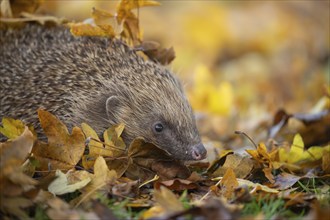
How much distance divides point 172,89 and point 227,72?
7339 mm

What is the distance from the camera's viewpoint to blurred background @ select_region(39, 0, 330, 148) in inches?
395

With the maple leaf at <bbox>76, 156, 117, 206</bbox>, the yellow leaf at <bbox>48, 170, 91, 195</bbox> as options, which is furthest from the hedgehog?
the yellow leaf at <bbox>48, 170, 91, 195</bbox>

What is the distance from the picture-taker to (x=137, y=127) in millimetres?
5887

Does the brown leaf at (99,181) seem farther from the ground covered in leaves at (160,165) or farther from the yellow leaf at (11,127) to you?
the yellow leaf at (11,127)

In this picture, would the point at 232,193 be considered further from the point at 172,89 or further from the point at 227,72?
the point at 227,72

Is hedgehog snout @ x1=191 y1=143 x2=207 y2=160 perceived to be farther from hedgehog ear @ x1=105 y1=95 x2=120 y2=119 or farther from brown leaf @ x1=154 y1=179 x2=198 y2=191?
hedgehog ear @ x1=105 y1=95 x2=120 y2=119

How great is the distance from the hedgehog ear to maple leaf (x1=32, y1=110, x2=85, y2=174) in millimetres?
748

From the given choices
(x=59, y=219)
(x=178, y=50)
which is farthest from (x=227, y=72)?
(x=59, y=219)

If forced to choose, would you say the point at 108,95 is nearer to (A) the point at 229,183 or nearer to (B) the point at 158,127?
(B) the point at 158,127

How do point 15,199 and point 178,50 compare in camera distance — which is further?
point 178,50

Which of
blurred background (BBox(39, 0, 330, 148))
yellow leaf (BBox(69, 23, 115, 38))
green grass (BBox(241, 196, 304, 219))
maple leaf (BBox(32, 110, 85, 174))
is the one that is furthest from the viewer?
blurred background (BBox(39, 0, 330, 148))

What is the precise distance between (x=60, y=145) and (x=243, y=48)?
380 inches

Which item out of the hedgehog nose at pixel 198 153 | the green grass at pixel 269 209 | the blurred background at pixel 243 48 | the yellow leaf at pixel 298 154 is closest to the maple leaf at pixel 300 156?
the yellow leaf at pixel 298 154

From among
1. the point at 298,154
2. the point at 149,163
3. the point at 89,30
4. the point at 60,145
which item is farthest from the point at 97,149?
the point at 298,154
